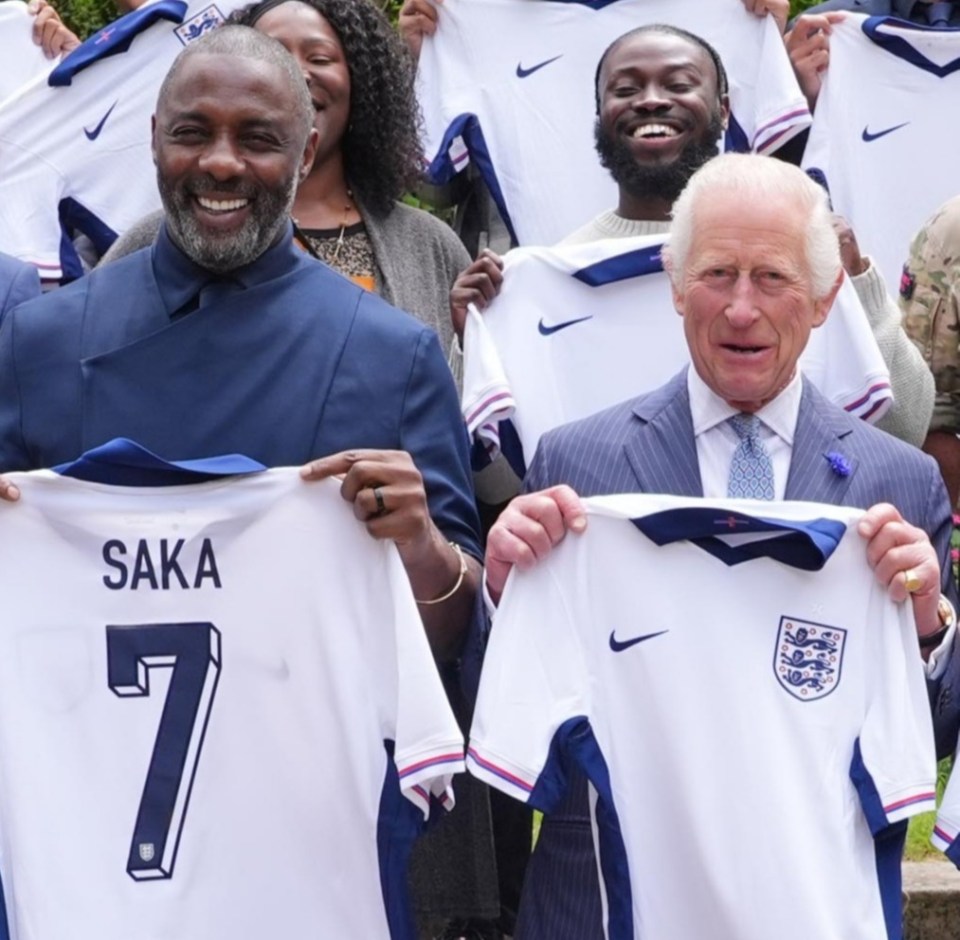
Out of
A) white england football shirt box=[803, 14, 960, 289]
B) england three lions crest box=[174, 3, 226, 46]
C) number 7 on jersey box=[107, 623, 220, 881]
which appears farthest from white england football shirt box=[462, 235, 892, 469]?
england three lions crest box=[174, 3, 226, 46]

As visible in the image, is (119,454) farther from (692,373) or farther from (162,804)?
(692,373)

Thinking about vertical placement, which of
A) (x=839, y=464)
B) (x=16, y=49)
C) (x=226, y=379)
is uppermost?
(x=16, y=49)

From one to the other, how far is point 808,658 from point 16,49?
3969mm

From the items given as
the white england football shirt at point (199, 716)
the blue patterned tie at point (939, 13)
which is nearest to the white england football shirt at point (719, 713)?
the white england football shirt at point (199, 716)

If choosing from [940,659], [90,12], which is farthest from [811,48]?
[90,12]

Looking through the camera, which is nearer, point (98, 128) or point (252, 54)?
point (252, 54)

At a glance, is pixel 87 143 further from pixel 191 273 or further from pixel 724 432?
pixel 724 432

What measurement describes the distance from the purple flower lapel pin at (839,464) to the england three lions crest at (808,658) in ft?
0.96

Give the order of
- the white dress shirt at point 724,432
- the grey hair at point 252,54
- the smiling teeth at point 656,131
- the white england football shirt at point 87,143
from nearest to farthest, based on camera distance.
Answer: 1. the white dress shirt at point 724,432
2. the grey hair at point 252,54
3. the smiling teeth at point 656,131
4. the white england football shirt at point 87,143

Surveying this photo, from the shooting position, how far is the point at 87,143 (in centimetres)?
587

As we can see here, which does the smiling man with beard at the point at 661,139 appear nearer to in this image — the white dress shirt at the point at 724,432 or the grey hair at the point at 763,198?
the grey hair at the point at 763,198

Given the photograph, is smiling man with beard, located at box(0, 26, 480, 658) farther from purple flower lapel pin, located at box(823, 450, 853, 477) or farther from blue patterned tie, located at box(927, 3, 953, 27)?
blue patterned tie, located at box(927, 3, 953, 27)

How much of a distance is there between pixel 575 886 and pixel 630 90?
2423mm

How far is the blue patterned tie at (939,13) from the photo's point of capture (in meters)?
6.38
